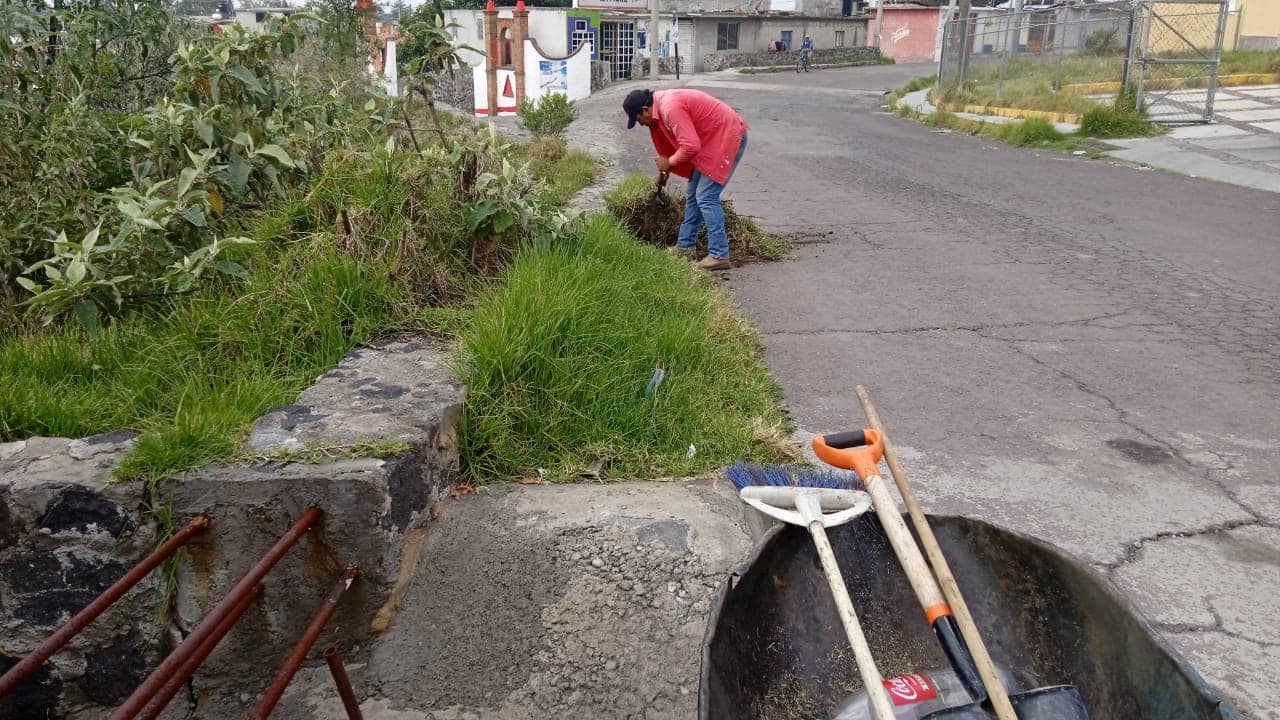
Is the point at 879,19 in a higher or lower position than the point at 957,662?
higher

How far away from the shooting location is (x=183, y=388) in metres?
3.17

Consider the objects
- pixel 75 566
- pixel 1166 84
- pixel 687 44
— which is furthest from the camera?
pixel 687 44

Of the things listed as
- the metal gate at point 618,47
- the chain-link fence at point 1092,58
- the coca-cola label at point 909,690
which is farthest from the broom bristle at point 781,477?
the metal gate at point 618,47

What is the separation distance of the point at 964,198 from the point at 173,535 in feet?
26.9

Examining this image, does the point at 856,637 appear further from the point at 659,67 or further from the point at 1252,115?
the point at 659,67

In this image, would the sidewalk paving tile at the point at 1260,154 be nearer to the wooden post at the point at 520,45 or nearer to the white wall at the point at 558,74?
the white wall at the point at 558,74

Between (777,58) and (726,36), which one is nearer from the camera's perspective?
(777,58)

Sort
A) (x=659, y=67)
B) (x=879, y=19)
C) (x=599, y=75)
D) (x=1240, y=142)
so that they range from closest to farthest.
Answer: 1. (x=1240, y=142)
2. (x=599, y=75)
3. (x=659, y=67)
4. (x=879, y=19)

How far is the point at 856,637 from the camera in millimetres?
1827

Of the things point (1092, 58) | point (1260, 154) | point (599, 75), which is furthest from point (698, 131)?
point (599, 75)

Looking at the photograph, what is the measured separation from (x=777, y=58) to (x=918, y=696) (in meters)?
43.1

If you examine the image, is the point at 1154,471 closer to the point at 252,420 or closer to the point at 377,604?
the point at 377,604

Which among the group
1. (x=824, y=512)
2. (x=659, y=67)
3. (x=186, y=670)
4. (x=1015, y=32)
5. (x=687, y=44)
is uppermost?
(x=687, y=44)

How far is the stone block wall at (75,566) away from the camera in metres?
2.60
